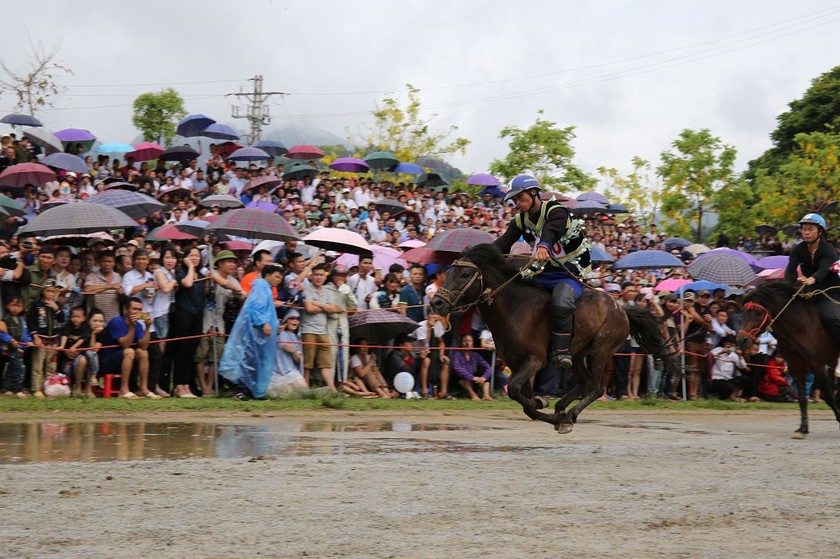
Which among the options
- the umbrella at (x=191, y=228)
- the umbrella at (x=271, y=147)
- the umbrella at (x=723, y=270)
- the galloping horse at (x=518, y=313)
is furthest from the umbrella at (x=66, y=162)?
the galloping horse at (x=518, y=313)

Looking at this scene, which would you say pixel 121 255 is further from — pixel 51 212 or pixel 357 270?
pixel 357 270

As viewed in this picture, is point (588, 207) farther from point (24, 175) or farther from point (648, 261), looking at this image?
point (24, 175)

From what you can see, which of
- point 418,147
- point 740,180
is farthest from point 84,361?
point 418,147

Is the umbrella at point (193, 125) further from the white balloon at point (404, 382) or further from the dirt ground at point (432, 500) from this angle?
the dirt ground at point (432, 500)

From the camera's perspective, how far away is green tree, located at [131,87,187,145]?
60188mm

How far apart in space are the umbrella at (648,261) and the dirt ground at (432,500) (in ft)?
37.0

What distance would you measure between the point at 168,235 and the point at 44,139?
360 inches

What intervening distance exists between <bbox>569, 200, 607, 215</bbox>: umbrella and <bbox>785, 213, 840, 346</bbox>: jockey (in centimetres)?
2065

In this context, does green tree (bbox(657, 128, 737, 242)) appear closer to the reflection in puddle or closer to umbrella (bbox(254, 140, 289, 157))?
umbrella (bbox(254, 140, 289, 157))

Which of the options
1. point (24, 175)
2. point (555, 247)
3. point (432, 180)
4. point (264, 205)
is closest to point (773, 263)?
point (264, 205)

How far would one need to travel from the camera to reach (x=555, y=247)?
12258mm

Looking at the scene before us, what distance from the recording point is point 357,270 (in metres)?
19.6

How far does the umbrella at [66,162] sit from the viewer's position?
25.9 m

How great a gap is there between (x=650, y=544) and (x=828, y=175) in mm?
41449
